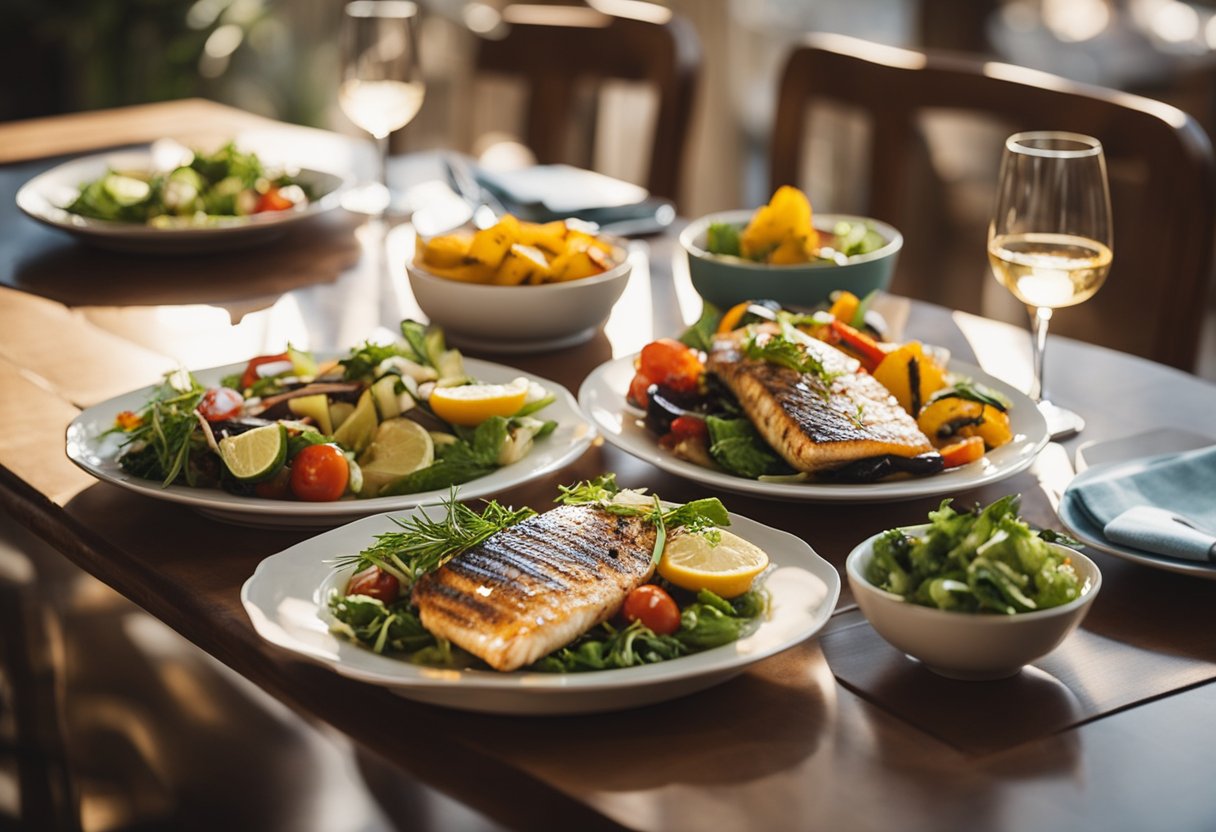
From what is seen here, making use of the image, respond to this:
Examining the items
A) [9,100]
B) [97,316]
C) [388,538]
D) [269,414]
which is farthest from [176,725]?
[9,100]

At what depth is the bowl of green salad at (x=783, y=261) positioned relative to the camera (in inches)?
63.9

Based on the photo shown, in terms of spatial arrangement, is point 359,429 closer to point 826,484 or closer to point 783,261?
point 826,484

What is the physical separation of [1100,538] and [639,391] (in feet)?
1.49

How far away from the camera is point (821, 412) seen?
1.19m

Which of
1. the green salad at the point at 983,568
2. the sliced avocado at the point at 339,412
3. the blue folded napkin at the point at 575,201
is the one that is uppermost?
the green salad at the point at 983,568

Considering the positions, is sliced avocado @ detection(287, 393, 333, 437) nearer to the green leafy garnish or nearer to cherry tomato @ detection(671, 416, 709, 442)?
cherry tomato @ detection(671, 416, 709, 442)

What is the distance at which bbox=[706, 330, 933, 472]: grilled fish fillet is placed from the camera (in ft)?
3.81

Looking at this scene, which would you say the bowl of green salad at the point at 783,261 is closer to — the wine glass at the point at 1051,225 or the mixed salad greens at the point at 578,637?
the wine glass at the point at 1051,225

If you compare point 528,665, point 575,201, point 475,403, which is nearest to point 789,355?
point 475,403

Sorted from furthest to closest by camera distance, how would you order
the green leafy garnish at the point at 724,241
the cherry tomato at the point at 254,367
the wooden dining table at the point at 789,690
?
the green leafy garnish at the point at 724,241, the cherry tomato at the point at 254,367, the wooden dining table at the point at 789,690

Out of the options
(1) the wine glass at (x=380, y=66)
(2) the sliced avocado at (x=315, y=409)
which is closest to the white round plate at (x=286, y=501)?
(2) the sliced avocado at (x=315, y=409)

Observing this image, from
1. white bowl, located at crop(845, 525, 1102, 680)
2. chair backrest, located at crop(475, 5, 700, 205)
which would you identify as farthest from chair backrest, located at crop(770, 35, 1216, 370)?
white bowl, located at crop(845, 525, 1102, 680)

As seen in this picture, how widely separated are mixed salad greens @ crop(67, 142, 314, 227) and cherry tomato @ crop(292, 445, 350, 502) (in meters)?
1.00

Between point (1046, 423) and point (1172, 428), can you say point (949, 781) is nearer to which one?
point (1046, 423)
